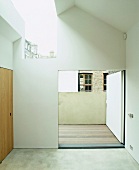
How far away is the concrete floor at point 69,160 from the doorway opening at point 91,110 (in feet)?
1.31

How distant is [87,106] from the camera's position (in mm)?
7410

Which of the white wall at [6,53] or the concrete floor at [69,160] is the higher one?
the white wall at [6,53]

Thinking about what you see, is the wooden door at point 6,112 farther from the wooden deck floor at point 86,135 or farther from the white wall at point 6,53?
the wooden deck floor at point 86,135

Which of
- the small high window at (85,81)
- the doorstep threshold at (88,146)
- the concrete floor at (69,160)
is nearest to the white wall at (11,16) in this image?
the concrete floor at (69,160)

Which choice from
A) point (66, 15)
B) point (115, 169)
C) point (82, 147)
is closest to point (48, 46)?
point (66, 15)

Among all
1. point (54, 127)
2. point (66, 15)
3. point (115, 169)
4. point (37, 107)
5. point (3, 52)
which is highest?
point (66, 15)

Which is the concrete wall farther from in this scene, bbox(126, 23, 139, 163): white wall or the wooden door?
the wooden door

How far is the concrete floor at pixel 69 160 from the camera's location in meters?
3.54

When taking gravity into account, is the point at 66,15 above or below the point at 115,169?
above

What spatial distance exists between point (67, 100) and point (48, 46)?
7.58 feet

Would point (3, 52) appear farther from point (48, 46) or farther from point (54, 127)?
point (48, 46)

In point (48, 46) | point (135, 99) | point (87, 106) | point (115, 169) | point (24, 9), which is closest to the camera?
point (115, 169)

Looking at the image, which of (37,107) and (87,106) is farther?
(87,106)

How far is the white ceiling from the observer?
3427 mm
